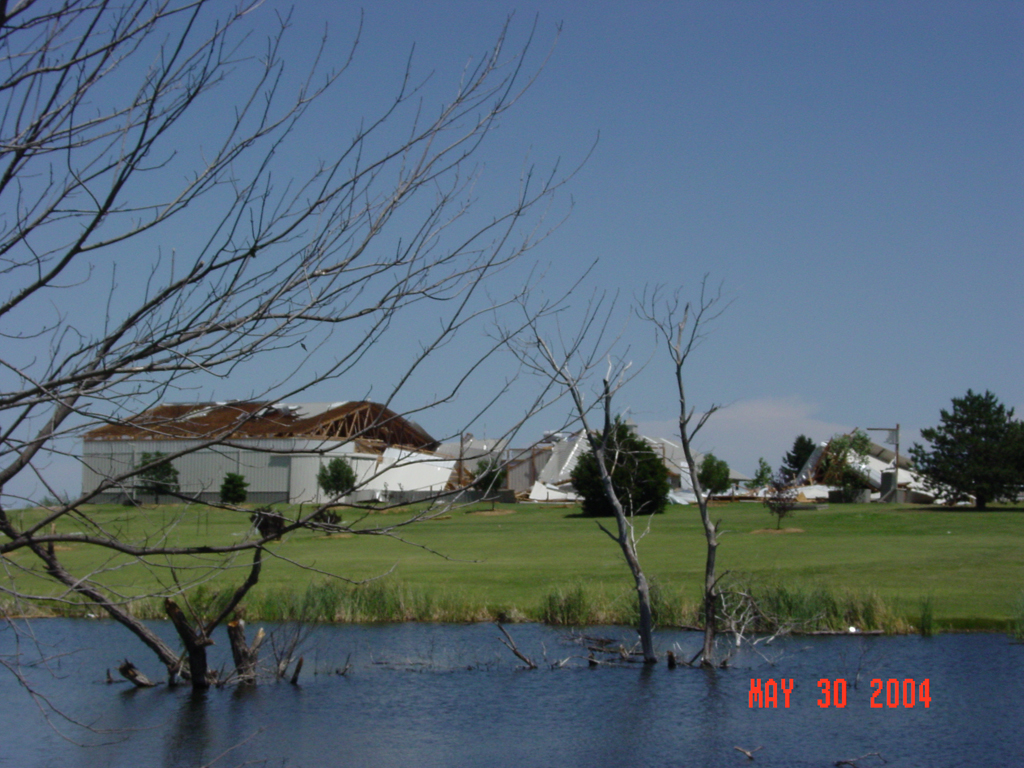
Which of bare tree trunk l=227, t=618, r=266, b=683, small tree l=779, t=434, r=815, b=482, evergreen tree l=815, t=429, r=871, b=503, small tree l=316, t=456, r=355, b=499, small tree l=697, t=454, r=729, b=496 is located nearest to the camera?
small tree l=316, t=456, r=355, b=499

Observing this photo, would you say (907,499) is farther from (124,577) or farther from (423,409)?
(423,409)

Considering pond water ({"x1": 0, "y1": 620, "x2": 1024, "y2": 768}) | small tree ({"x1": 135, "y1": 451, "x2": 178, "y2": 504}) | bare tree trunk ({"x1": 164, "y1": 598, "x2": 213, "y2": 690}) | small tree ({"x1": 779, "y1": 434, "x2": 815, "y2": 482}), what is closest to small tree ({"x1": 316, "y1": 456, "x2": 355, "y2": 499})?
small tree ({"x1": 135, "y1": 451, "x2": 178, "y2": 504})

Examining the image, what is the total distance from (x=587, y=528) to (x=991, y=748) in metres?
32.6

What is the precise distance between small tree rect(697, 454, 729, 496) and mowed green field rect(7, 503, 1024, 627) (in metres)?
18.4

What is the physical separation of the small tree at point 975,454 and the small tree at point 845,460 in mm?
18914

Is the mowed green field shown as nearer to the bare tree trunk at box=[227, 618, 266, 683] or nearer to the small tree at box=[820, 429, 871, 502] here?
the bare tree trunk at box=[227, 618, 266, 683]

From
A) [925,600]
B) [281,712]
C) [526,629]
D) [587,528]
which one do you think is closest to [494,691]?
[281,712]

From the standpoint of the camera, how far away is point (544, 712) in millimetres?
13414

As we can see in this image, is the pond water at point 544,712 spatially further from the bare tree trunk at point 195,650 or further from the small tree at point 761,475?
the small tree at point 761,475

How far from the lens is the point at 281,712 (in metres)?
13.5

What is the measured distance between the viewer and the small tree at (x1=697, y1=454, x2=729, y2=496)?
2621 inches

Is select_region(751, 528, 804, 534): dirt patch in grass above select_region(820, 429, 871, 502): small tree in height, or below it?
below

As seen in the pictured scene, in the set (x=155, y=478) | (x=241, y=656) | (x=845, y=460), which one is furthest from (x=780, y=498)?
(x=155, y=478)

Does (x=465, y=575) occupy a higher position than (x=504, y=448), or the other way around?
(x=504, y=448)
